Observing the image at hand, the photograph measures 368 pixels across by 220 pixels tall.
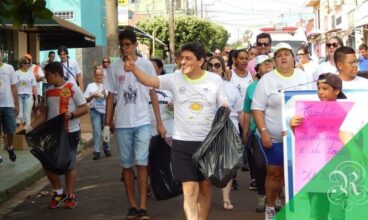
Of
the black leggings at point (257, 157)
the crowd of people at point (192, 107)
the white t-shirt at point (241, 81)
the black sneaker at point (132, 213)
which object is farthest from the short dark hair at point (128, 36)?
the white t-shirt at point (241, 81)

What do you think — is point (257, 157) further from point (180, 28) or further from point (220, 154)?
point (180, 28)

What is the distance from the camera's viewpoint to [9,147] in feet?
38.0

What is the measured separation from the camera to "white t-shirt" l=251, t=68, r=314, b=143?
6754 mm

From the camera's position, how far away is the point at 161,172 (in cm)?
764

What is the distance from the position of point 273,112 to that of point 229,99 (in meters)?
1.35

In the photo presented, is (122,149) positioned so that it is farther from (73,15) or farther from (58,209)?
(73,15)

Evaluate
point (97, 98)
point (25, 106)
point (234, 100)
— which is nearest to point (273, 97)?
point (234, 100)

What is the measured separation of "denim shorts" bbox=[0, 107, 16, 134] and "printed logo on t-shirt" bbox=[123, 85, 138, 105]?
13.9 ft

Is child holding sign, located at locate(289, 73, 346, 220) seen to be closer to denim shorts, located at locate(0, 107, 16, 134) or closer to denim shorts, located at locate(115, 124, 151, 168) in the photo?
denim shorts, located at locate(115, 124, 151, 168)

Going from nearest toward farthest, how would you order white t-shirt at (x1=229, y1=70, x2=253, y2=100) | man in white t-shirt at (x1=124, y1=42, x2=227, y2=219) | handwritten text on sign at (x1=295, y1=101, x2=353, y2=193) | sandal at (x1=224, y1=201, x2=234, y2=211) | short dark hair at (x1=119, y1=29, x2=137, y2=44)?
1. handwritten text on sign at (x1=295, y1=101, x2=353, y2=193)
2. man in white t-shirt at (x1=124, y1=42, x2=227, y2=219)
3. short dark hair at (x1=119, y1=29, x2=137, y2=44)
4. sandal at (x1=224, y1=201, x2=234, y2=211)
5. white t-shirt at (x1=229, y1=70, x2=253, y2=100)

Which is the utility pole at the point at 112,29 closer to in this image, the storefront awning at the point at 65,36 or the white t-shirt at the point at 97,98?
the storefront awning at the point at 65,36

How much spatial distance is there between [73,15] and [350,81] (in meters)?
25.5

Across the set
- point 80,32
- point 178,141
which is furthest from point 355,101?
point 80,32

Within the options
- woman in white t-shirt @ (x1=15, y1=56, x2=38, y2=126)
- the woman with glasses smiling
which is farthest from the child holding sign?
woman in white t-shirt @ (x1=15, y1=56, x2=38, y2=126)
